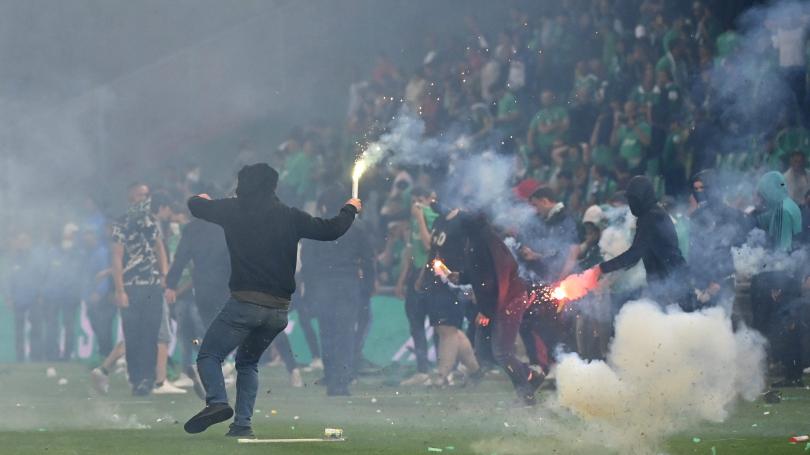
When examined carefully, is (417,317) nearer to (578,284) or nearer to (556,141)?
(556,141)

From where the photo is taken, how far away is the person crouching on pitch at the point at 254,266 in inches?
408

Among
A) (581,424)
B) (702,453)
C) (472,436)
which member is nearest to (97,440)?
(472,436)

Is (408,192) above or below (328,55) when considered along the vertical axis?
below

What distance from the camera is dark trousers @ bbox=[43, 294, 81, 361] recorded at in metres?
24.5

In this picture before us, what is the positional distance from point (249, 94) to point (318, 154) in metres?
2.32

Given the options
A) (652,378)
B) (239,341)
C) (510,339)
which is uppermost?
(510,339)

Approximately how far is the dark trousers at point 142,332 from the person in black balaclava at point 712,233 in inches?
237

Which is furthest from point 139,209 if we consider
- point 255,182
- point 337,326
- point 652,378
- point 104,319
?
point 652,378

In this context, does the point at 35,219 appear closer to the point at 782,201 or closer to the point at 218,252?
the point at 218,252

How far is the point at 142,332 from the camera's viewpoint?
1652 centimetres

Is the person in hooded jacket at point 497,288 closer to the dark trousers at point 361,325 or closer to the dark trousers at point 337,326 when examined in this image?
the dark trousers at point 337,326

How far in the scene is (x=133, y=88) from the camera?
23.6 m

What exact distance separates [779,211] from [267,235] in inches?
248

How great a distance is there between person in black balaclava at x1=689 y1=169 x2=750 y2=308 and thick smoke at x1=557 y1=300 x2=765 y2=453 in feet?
16.2
